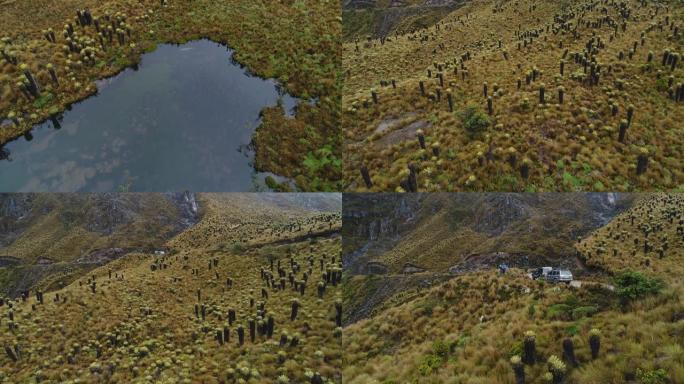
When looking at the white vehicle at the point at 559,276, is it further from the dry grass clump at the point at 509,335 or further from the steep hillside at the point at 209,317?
the steep hillside at the point at 209,317

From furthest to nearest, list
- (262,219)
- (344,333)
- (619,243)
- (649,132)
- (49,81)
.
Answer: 1. (262,219)
2. (619,243)
3. (344,333)
4. (649,132)
5. (49,81)

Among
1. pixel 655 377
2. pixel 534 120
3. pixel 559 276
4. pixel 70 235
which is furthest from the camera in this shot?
pixel 70 235

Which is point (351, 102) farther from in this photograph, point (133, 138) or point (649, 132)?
point (649, 132)

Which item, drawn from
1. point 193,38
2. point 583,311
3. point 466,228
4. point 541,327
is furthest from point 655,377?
point 193,38

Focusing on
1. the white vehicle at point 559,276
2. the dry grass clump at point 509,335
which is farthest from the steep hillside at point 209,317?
the white vehicle at point 559,276

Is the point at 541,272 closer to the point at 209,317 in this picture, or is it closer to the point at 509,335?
the point at 509,335

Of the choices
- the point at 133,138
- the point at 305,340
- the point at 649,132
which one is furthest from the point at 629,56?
the point at 133,138

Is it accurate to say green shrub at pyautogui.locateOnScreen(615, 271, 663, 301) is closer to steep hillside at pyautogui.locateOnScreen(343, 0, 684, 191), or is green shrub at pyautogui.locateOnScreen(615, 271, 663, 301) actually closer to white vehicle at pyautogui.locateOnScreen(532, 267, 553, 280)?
steep hillside at pyautogui.locateOnScreen(343, 0, 684, 191)
